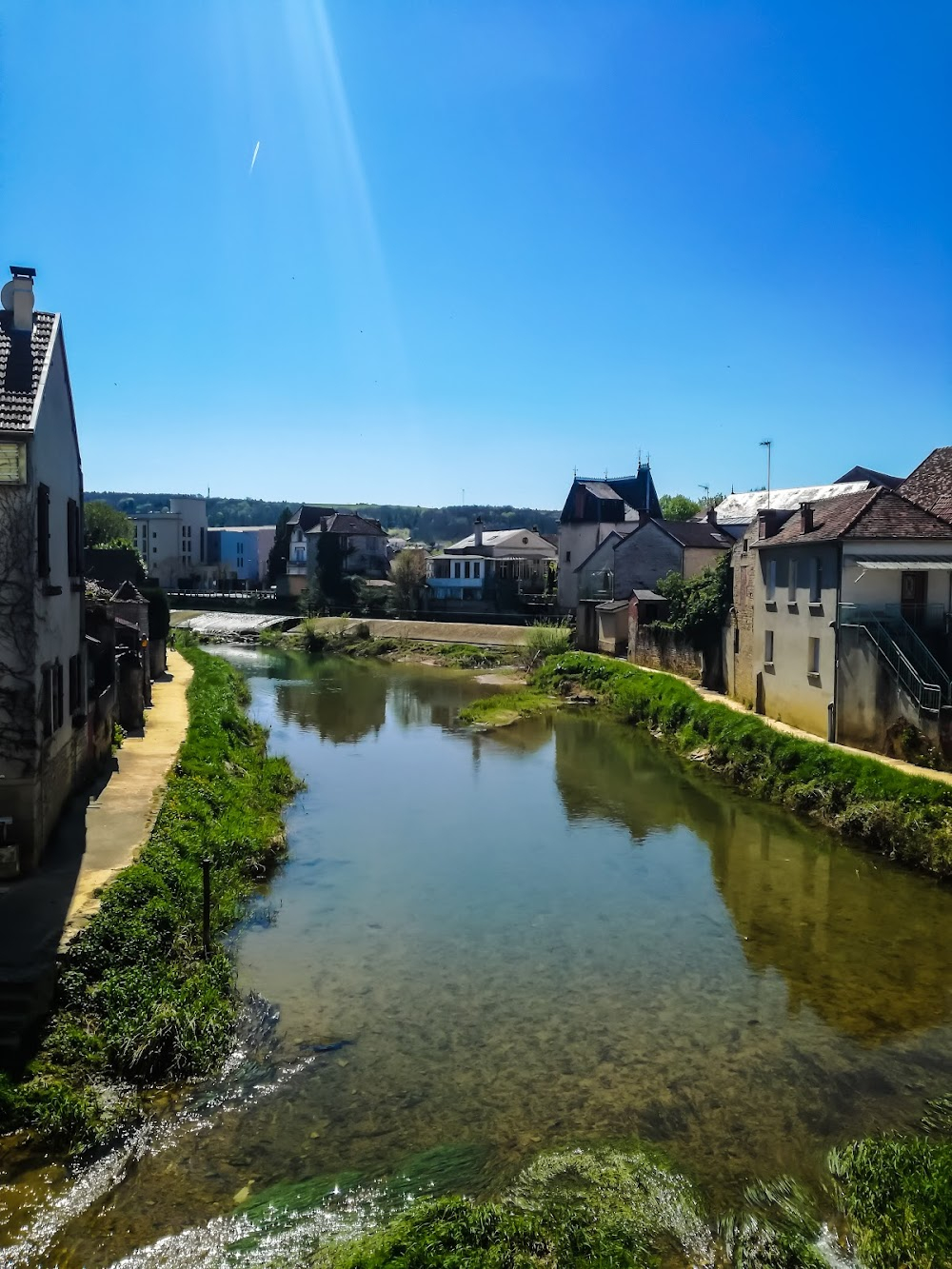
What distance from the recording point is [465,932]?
47.8 ft

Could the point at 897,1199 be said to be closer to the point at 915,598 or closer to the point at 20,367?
the point at 20,367

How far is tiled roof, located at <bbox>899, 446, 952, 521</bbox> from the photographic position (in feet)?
88.0

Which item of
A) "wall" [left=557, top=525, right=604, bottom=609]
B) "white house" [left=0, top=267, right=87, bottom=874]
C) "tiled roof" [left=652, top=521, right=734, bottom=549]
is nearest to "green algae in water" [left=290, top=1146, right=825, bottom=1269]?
"white house" [left=0, top=267, right=87, bottom=874]

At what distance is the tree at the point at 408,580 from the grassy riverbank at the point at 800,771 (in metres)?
32.8

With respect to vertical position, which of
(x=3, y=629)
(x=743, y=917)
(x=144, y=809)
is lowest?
(x=743, y=917)

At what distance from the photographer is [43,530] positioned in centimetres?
1371

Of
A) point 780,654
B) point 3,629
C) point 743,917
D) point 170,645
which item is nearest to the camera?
point 3,629

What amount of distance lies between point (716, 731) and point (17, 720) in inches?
787

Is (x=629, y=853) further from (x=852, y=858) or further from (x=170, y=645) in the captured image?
(x=170, y=645)

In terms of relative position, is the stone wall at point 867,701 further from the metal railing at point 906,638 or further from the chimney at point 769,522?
the chimney at point 769,522

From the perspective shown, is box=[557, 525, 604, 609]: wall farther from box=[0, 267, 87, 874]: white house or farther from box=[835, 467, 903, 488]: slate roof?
box=[0, 267, 87, 874]: white house

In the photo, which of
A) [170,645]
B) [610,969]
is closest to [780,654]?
[610,969]

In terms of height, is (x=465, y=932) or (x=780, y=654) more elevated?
(x=780, y=654)

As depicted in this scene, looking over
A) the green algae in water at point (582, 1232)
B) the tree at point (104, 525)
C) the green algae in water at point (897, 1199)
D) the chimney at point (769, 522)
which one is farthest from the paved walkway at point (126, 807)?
the tree at point (104, 525)
